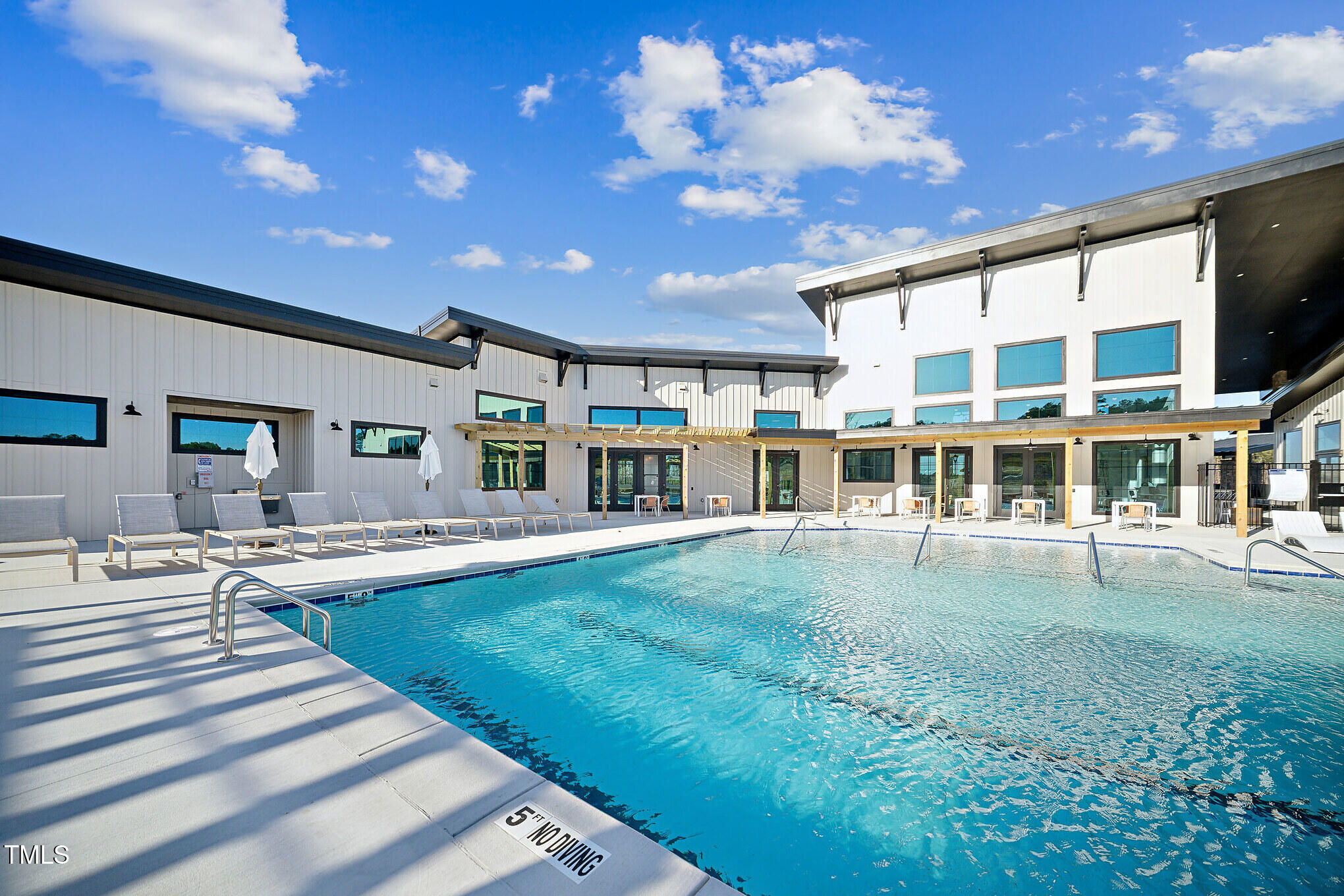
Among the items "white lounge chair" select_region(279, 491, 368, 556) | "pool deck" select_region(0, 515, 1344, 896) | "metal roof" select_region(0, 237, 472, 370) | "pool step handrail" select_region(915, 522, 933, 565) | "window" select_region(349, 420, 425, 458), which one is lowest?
"pool step handrail" select_region(915, 522, 933, 565)

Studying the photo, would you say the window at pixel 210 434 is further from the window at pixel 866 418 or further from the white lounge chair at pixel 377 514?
the window at pixel 866 418

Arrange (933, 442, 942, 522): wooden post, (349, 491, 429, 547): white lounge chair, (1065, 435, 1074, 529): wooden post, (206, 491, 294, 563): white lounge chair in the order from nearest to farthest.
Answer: (206, 491, 294, 563): white lounge chair < (349, 491, 429, 547): white lounge chair < (1065, 435, 1074, 529): wooden post < (933, 442, 942, 522): wooden post

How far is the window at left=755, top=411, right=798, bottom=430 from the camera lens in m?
18.1

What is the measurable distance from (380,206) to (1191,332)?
819 inches

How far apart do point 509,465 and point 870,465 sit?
1084 centimetres

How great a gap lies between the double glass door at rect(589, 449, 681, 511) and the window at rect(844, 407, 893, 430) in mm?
5567

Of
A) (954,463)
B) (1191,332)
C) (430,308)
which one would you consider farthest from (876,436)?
(430,308)

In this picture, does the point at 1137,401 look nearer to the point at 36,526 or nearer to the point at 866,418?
the point at 866,418

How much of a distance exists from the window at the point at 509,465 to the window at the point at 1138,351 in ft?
47.9

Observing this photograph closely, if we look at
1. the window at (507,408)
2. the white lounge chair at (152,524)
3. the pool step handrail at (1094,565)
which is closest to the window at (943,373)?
the pool step handrail at (1094,565)

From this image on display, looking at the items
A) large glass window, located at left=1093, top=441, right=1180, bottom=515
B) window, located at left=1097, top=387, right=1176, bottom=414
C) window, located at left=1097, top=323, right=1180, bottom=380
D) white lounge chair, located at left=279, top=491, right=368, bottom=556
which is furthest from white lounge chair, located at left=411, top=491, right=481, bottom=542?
window, located at left=1097, top=323, right=1180, bottom=380

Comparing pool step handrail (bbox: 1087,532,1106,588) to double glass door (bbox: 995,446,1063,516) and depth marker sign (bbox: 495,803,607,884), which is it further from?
depth marker sign (bbox: 495,803,607,884)

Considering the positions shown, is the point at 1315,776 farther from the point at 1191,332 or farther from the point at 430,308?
the point at 430,308

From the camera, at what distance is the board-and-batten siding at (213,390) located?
25.8ft
